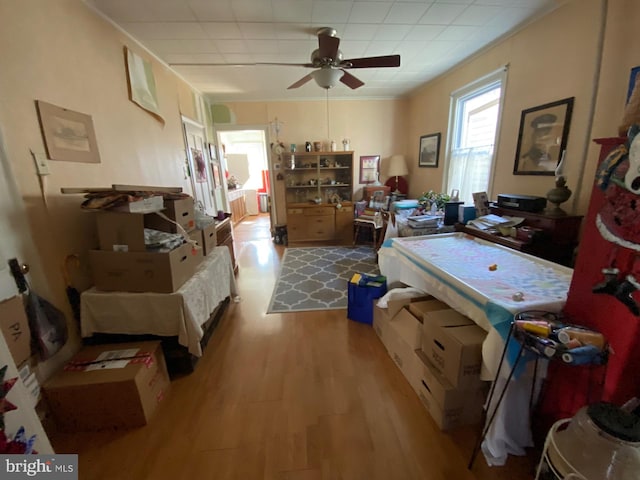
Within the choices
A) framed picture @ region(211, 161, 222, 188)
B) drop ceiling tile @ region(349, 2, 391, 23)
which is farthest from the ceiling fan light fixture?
framed picture @ region(211, 161, 222, 188)

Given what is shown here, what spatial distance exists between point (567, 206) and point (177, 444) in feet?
10.0

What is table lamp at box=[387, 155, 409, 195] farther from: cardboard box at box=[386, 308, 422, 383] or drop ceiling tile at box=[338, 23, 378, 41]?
cardboard box at box=[386, 308, 422, 383]

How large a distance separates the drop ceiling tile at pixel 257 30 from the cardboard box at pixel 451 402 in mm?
2866

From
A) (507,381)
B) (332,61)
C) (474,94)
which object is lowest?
(507,381)

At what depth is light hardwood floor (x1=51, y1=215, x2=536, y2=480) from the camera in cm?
123

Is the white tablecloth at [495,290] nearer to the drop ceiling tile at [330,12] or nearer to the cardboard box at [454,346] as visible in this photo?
the cardboard box at [454,346]

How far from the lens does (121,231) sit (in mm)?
1546

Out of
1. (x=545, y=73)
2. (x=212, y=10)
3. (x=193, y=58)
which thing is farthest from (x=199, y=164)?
(x=545, y=73)

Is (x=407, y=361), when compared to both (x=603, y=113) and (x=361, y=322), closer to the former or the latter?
(x=361, y=322)

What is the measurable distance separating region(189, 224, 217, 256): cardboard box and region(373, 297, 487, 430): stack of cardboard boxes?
174 cm

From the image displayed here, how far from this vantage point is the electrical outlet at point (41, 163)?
1.44 meters

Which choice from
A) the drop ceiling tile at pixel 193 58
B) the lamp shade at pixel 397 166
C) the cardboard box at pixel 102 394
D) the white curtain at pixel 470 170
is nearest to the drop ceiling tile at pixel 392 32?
the white curtain at pixel 470 170

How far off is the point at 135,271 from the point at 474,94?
150 inches

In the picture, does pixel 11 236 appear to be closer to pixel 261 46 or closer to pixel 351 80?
pixel 261 46
